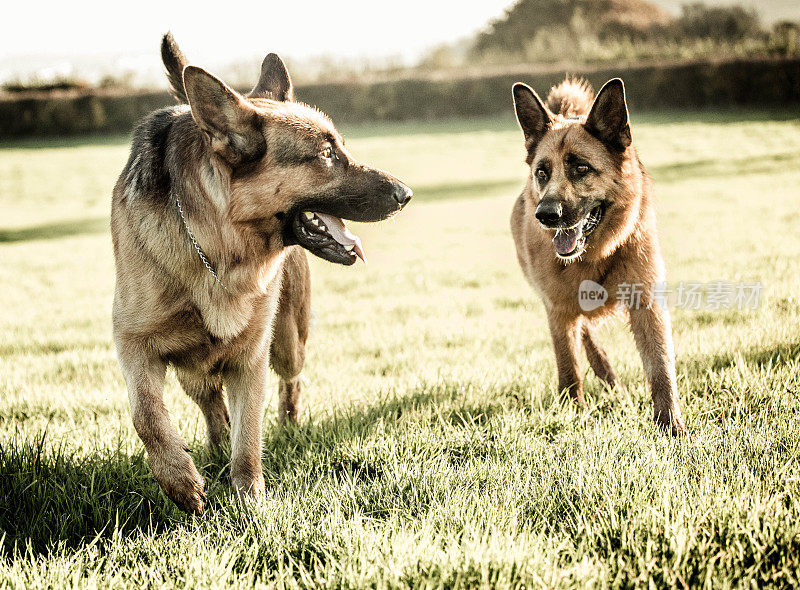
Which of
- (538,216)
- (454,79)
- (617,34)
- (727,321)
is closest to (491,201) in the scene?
(727,321)

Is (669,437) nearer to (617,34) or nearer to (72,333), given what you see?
(72,333)

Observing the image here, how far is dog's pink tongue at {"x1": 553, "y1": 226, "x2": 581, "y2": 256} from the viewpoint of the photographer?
406cm

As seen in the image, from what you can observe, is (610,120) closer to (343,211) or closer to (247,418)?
(343,211)

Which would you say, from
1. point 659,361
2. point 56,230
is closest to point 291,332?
point 659,361

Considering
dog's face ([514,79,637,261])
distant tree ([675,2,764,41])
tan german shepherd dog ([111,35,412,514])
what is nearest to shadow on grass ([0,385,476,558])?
tan german shepherd dog ([111,35,412,514])

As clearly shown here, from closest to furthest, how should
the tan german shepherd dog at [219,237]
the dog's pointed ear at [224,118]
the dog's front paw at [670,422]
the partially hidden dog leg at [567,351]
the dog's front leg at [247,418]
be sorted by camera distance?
the dog's pointed ear at [224,118]
the tan german shepherd dog at [219,237]
the dog's front leg at [247,418]
the dog's front paw at [670,422]
the partially hidden dog leg at [567,351]

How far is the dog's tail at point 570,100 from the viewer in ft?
16.7

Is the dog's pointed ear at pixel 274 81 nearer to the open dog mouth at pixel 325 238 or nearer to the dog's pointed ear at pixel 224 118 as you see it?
the dog's pointed ear at pixel 224 118

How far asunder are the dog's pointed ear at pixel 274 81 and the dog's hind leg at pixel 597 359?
2.48m

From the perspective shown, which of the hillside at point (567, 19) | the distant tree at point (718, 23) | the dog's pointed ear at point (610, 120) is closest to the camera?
the dog's pointed ear at point (610, 120)

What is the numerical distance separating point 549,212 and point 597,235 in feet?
1.38

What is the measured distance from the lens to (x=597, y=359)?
4742mm

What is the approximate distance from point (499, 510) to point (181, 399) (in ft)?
8.88

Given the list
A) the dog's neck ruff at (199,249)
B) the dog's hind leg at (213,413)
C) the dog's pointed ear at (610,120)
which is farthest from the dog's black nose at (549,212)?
the dog's hind leg at (213,413)
